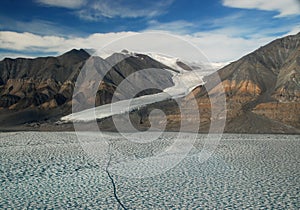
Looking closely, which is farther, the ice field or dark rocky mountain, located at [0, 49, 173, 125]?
dark rocky mountain, located at [0, 49, 173, 125]

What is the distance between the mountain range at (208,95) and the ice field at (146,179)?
1066 centimetres

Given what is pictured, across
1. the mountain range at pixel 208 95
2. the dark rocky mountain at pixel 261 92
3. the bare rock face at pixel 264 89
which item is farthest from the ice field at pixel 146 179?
the mountain range at pixel 208 95

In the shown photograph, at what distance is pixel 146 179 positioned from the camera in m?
8.88

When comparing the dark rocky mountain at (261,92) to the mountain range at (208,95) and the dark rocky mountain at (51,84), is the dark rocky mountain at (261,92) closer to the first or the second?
the mountain range at (208,95)

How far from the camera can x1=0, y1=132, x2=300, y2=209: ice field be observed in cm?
692

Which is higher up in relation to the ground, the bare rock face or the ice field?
the bare rock face

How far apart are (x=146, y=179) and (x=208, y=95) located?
2434cm

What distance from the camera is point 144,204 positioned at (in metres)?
6.77

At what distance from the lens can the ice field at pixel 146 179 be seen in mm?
6918

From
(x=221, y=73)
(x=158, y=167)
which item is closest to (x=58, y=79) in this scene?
(x=221, y=73)

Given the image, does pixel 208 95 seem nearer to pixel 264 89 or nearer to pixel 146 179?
pixel 264 89

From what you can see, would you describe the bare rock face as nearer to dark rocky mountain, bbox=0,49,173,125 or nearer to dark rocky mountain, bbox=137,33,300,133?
dark rocky mountain, bbox=137,33,300,133

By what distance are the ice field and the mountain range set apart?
35.0 ft

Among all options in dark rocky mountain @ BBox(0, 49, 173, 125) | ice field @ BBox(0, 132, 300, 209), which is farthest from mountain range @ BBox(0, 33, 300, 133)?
ice field @ BBox(0, 132, 300, 209)
